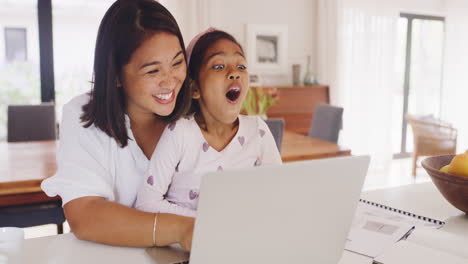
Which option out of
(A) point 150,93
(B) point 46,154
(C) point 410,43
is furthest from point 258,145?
(C) point 410,43

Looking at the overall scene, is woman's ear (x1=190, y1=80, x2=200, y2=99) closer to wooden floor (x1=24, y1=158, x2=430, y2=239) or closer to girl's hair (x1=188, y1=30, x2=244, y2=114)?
girl's hair (x1=188, y1=30, x2=244, y2=114)

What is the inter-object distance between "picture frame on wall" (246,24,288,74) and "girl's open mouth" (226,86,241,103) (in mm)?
3917

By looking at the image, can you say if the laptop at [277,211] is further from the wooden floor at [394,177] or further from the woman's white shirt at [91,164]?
the wooden floor at [394,177]

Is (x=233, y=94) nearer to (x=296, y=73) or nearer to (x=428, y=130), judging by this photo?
(x=296, y=73)

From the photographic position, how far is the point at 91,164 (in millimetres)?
1075

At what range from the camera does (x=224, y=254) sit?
675 mm

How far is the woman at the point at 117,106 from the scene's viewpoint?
1019 millimetres

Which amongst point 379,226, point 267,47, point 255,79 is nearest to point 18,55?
point 255,79

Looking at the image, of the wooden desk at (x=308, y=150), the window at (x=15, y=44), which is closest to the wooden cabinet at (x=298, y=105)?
the wooden desk at (x=308, y=150)

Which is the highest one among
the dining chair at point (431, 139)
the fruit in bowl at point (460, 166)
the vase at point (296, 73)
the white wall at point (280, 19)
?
the white wall at point (280, 19)

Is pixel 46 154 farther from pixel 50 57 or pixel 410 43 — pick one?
pixel 410 43

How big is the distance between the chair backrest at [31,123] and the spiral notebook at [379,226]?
2525mm

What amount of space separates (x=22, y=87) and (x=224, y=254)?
4.27 metres

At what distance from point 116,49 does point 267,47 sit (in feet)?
13.8
